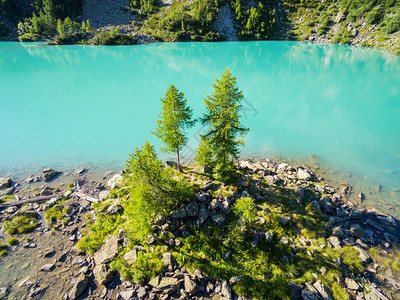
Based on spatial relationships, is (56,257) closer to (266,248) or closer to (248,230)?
(248,230)

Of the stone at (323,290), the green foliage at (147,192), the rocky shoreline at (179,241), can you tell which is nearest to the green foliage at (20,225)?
the rocky shoreline at (179,241)

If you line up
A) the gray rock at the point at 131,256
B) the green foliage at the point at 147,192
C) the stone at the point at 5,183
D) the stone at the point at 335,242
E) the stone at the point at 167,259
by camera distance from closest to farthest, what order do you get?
the stone at the point at 167,259 → the gray rock at the point at 131,256 → the green foliage at the point at 147,192 → the stone at the point at 335,242 → the stone at the point at 5,183

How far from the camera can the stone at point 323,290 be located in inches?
506

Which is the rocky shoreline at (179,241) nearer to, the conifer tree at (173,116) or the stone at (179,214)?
the stone at (179,214)

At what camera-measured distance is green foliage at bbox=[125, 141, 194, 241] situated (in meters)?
14.8

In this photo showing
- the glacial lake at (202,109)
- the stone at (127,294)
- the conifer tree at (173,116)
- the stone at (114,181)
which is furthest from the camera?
the glacial lake at (202,109)

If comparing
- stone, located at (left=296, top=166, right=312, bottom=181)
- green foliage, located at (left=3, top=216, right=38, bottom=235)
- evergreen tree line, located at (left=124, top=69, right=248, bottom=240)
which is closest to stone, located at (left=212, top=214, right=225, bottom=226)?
evergreen tree line, located at (left=124, top=69, right=248, bottom=240)

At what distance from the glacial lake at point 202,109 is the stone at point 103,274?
1689 centimetres

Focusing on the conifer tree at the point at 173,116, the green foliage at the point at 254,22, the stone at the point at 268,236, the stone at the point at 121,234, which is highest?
the green foliage at the point at 254,22

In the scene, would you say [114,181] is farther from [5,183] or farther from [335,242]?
[335,242]

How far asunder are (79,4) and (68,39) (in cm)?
5111

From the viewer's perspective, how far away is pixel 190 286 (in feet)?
42.9

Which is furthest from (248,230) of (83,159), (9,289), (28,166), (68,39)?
(68,39)

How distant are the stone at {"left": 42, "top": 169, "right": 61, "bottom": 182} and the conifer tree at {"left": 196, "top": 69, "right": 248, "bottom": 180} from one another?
20.3 metres
